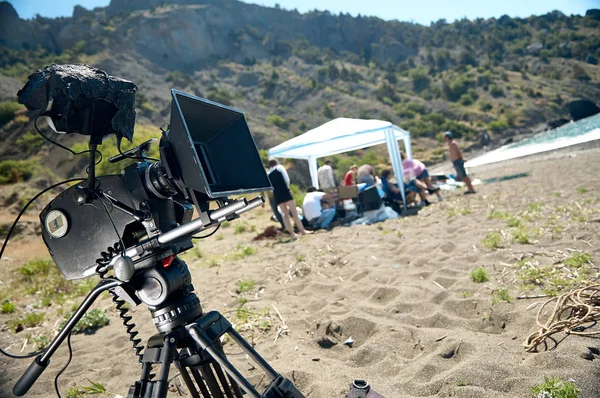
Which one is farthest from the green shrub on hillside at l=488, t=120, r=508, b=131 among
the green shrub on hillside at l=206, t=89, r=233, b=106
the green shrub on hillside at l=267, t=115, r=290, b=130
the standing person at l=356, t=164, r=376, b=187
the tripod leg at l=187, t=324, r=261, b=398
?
the tripod leg at l=187, t=324, r=261, b=398

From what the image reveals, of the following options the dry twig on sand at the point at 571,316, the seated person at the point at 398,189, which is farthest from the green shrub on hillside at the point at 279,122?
the dry twig on sand at the point at 571,316

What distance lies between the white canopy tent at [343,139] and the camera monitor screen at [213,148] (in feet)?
24.1

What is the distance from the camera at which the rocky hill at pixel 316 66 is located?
4522 cm

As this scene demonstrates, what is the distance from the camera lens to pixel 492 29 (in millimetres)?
89938

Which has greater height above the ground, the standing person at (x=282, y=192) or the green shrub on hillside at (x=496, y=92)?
the standing person at (x=282, y=192)

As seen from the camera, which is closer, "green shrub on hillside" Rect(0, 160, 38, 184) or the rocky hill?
"green shrub on hillside" Rect(0, 160, 38, 184)

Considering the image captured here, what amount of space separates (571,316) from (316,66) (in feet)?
242

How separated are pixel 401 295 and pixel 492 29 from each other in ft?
340

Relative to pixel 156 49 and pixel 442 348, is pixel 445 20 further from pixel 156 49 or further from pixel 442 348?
pixel 442 348

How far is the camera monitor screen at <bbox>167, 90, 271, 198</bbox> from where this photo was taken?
1398mm

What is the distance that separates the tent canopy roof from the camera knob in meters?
8.26

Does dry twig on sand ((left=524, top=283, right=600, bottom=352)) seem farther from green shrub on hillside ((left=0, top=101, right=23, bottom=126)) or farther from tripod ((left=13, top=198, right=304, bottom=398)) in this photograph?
green shrub on hillside ((left=0, top=101, right=23, bottom=126))

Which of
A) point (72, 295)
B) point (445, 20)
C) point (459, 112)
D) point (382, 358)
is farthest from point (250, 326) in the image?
point (445, 20)

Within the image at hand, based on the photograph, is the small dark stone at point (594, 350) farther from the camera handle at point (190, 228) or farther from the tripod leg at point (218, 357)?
the camera handle at point (190, 228)
